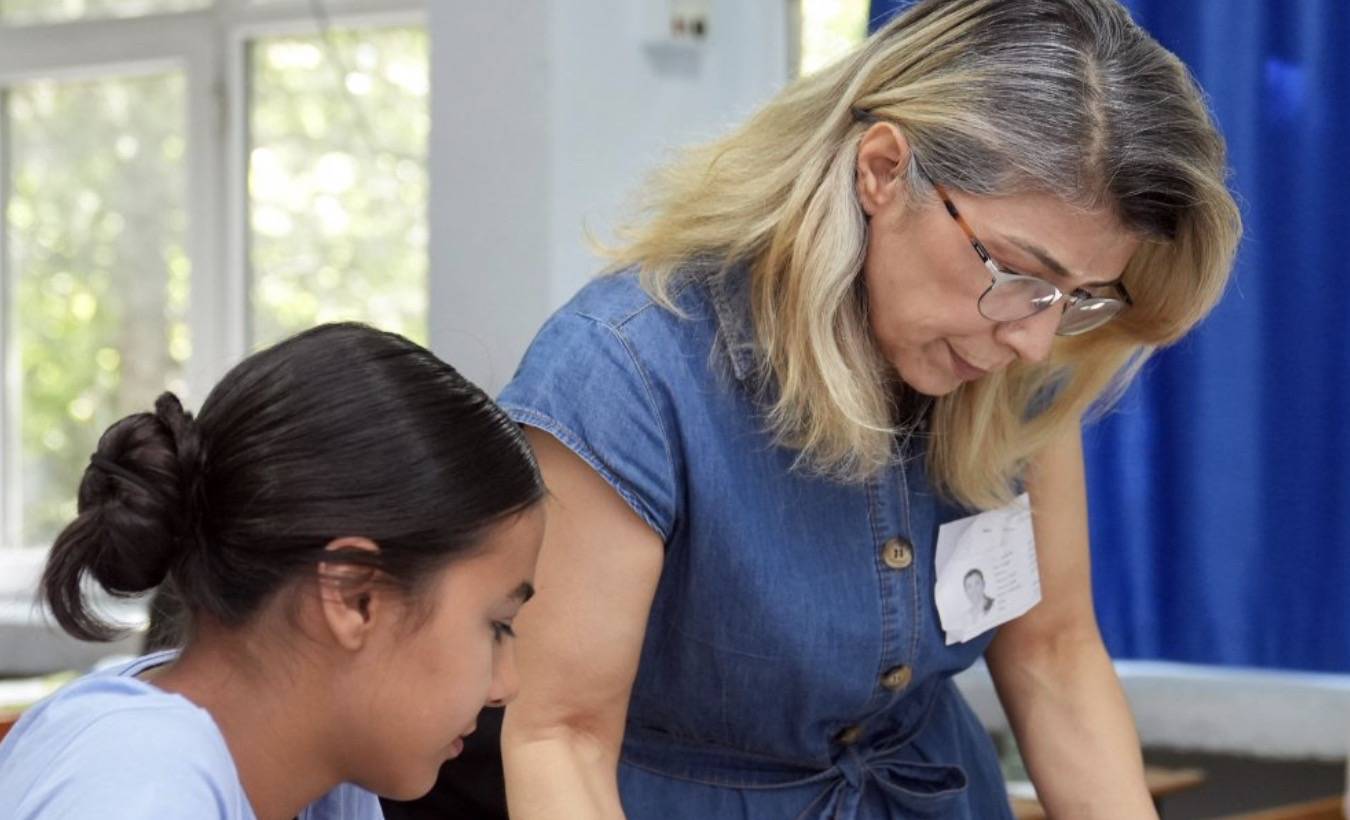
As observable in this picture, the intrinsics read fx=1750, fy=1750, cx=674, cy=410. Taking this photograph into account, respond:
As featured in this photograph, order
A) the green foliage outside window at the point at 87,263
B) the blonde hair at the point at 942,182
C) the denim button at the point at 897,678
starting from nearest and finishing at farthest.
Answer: the blonde hair at the point at 942,182 → the denim button at the point at 897,678 → the green foliage outside window at the point at 87,263

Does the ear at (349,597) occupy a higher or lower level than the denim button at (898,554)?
higher

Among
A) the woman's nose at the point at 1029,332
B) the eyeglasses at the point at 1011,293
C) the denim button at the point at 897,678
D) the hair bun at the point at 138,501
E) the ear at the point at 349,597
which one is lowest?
the denim button at the point at 897,678

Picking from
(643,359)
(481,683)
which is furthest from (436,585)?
(643,359)

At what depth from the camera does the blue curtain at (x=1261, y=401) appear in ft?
8.75

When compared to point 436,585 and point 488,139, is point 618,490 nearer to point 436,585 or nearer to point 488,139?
point 436,585

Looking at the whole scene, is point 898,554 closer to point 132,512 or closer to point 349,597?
point 349,597

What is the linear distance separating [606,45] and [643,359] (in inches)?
65.4

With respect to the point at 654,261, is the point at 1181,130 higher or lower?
higher

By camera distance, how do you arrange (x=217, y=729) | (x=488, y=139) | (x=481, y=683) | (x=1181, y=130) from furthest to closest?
(x=488, y=139), (x=1181, y=130), (x=481, y=683), (x=217, y=729)

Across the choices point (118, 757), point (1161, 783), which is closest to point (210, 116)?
point (1161, 783)

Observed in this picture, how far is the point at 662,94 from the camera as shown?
3090mm

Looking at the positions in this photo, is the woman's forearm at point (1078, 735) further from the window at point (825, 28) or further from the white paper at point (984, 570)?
the window at point (825, 28)

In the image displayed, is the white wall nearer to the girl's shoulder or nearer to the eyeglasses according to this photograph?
the eyeglasses

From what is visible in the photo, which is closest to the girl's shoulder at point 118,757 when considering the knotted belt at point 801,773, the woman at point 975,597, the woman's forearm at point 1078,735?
the knotted belt at point 801,773
